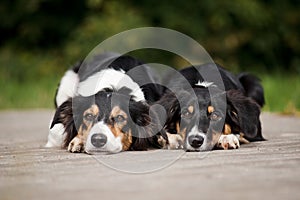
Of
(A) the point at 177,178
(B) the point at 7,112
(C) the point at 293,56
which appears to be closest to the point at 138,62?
(A) the point at 177,178

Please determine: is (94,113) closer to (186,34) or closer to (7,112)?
(7,112)

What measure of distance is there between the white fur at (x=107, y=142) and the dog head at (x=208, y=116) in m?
0.56

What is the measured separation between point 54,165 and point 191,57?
1149 centimetres

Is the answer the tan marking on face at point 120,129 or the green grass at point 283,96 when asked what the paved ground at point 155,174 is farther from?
the green grass at point 283,96

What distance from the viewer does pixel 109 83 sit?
16.9ft

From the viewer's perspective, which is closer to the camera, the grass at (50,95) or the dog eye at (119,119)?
the dog eye at (119,119)

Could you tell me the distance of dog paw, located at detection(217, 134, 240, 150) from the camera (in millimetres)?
4625

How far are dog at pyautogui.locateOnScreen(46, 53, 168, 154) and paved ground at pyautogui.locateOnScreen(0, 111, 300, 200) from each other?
19 centimetres

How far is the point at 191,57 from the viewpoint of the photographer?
15.0 m

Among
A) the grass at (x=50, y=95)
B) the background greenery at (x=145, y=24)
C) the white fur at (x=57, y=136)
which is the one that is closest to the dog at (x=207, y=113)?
the white fur at (x=57, y=136)

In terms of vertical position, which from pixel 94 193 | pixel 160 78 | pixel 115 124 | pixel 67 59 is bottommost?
pixel 94 193

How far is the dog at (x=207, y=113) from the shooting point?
4.62 m

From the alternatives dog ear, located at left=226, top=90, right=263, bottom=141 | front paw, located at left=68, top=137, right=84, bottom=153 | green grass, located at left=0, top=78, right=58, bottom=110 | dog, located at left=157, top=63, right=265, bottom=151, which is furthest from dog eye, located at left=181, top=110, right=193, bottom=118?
green grass, located at left=0, top=78, right=58, bottom=110

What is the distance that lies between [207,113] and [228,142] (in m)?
0.30
